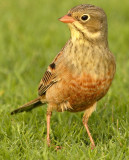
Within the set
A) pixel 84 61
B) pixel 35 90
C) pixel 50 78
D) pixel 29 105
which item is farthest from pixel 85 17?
pixel 35 90

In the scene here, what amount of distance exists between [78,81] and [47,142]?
0.88 metres

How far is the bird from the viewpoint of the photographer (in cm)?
519

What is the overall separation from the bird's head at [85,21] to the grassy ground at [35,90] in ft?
4.10

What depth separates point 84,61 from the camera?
524 cm

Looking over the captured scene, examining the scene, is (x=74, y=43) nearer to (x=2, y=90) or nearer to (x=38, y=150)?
(x=38, y=150)

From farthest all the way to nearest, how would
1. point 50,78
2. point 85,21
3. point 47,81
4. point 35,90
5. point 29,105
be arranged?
1. point 35,90
2. point 29,105
3. point 47,81
4. point 50,78
5. point 85,21

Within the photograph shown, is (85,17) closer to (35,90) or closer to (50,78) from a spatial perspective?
(50,78)

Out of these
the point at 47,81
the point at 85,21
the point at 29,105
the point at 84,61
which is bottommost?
the point at 29,105

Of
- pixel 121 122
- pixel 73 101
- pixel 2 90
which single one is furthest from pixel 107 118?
pixel 2 90

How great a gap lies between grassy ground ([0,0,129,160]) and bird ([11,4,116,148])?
0.35m

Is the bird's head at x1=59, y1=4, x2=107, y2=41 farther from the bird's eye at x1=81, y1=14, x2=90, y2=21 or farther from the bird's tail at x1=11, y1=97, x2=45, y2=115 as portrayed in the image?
the bird's tail at x1=11, y1=97, x2=45, y2=115

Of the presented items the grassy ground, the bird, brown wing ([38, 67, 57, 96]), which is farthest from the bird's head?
the grassy ground

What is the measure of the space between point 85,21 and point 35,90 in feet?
6.85

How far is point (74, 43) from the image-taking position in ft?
17.3
